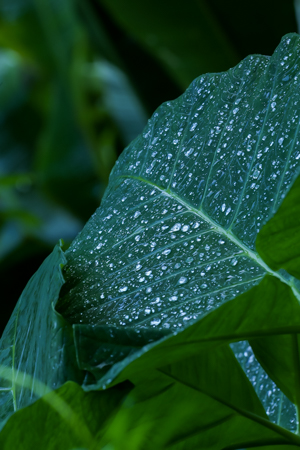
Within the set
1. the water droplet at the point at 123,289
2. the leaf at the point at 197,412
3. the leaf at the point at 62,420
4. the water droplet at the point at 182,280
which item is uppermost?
the water droplet at the point at 123,289

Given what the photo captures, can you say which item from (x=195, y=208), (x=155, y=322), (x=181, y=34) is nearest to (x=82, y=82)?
(x=181, y=34)

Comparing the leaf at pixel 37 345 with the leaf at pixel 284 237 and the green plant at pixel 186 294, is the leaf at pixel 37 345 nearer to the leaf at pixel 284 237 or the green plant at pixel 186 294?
the green plant at pixel 186 294

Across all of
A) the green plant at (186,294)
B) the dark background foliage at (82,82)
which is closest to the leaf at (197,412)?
the green plant at (186,294)

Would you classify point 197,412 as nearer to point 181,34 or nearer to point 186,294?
point 186,294

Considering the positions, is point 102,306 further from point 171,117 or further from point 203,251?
point 171,117

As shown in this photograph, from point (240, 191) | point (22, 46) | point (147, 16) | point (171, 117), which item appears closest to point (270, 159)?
point (240, 191)
